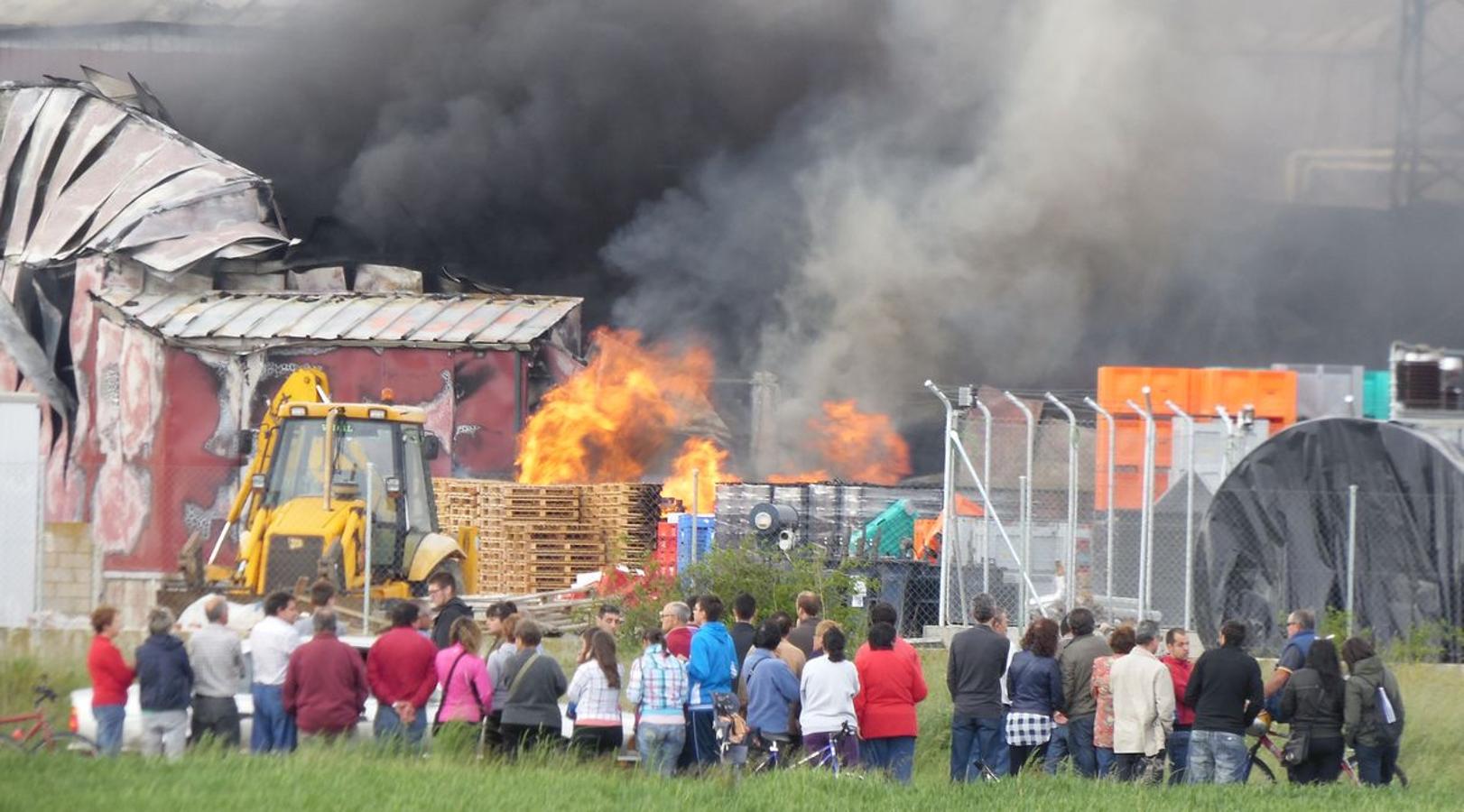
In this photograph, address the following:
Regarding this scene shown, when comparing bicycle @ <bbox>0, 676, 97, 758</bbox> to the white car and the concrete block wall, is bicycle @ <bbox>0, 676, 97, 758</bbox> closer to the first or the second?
the white car

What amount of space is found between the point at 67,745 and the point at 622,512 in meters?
12.6

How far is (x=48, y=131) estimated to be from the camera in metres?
30.1

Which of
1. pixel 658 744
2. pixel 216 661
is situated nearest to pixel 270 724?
pixel 216 661

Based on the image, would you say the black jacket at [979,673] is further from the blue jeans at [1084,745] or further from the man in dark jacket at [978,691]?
the blue jeans at [1084,745]

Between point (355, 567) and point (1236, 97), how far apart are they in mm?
18859

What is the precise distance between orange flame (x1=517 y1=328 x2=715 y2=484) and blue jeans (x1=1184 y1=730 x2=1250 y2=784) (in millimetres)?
15297

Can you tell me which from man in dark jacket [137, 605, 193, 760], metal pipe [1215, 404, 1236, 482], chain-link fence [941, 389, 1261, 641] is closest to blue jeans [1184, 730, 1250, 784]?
chain-link fence [941, 389, 1261, 641]

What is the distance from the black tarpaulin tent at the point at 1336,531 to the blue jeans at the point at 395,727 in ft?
28.7

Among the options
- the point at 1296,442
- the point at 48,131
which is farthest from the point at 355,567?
the point at 48,131

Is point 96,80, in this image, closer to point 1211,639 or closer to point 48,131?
point 48,131

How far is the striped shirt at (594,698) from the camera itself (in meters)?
10.9

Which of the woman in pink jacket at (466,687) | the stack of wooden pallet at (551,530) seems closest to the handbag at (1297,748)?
the woman in pink jacket at (466,687)

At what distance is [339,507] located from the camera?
18047 mm

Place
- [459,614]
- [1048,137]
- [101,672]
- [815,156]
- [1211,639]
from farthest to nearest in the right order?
1. [815,156]
2. [1048,137]
3. [1211,639]
4. [459,614]
5. [101,672]
